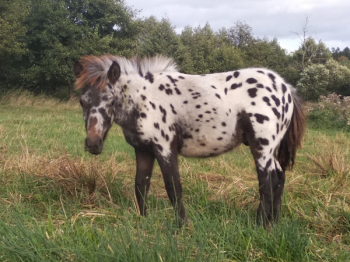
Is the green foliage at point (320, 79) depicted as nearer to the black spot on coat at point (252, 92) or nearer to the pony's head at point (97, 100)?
the black spot on coat at point (252, 92)

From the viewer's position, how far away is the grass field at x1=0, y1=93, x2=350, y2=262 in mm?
2680

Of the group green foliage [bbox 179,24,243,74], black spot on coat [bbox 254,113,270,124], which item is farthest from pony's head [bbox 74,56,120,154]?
green foliage [bbox 179,24,243,74]

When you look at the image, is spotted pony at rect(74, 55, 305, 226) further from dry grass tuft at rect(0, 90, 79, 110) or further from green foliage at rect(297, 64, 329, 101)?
green foliage at rect(297, 64, 329, 101)

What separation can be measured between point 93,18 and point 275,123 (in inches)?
818

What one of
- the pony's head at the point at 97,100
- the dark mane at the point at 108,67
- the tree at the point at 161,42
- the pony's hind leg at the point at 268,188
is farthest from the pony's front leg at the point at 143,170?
the tree at the point at 161,42

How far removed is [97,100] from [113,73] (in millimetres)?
338

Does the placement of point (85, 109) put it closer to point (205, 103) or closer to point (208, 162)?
point (205, 103)

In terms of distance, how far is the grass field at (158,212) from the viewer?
8.79ft

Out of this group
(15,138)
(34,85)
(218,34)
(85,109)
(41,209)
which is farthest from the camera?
(218,34)

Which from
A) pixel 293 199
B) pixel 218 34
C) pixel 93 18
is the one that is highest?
pixel 218 34

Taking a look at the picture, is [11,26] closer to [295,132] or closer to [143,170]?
[143,170]

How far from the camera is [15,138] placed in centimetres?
801

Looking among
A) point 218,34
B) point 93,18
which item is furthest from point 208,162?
point 218,34

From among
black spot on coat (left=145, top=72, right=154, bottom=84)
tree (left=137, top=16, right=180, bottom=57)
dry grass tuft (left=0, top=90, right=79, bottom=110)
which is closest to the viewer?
black spot on coat (left=145, top=72, right=154, bottom=84)
